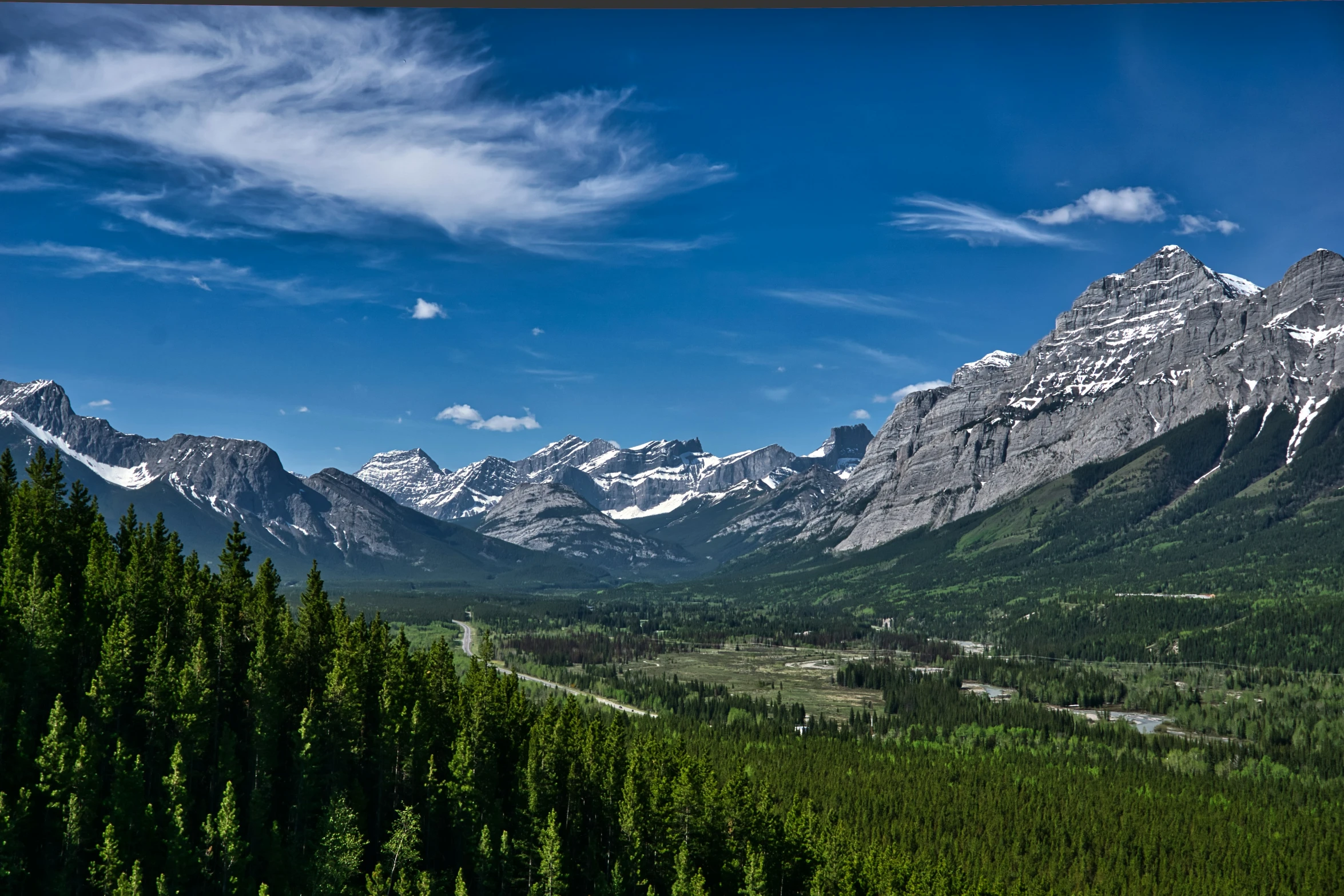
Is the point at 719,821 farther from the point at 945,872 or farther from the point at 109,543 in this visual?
the point at 109,543

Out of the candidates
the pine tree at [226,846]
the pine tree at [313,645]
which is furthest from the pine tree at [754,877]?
the pine tree at [313,645]

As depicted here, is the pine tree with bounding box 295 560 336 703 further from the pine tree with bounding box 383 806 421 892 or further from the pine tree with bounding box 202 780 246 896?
the pine tree with bounding box 202 780 246 896

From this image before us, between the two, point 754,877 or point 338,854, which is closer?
point 338,854

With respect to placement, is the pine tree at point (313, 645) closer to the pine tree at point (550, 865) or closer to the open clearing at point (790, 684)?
the pine tree at point (550, 865)

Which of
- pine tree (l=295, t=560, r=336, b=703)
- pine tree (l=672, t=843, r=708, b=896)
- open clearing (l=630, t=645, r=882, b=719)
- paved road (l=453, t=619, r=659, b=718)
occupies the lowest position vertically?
paved road (l=453, t=619, r=659, b=718)

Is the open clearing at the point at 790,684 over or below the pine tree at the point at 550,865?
below

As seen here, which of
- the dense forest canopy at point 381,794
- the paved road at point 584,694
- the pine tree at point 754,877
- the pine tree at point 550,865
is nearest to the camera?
the dense forest canopy at point 381,794

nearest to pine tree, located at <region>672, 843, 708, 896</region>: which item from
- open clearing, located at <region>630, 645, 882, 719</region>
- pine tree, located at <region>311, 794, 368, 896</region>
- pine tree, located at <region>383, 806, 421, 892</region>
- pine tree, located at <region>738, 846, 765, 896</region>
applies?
pine tree, located at <region>738, 846, 765, 896</region>

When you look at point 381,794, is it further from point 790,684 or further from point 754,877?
point 790,684

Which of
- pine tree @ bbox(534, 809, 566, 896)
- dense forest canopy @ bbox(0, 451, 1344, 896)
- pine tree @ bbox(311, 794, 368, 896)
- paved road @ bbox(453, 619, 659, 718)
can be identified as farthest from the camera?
paved road @ bbox(453, 619, 659, 718)

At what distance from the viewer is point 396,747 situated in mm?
61812

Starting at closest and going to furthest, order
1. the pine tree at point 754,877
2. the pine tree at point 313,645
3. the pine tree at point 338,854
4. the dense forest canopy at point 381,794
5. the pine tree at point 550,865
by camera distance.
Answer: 1. the dense forest canopy at point 381,794
2. the pine tree at point 338,854
3. the pine tree at point 550,865
4. the pine tree at point 754,877
5. the pine tree at point 313,645

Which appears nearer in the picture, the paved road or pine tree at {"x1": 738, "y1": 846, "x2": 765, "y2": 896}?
pine tree at {"x1": 738, "y1": 846, "x2": 765, "y2": 896}

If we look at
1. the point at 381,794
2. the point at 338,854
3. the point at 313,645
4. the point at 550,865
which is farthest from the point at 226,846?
the point at 313,645
